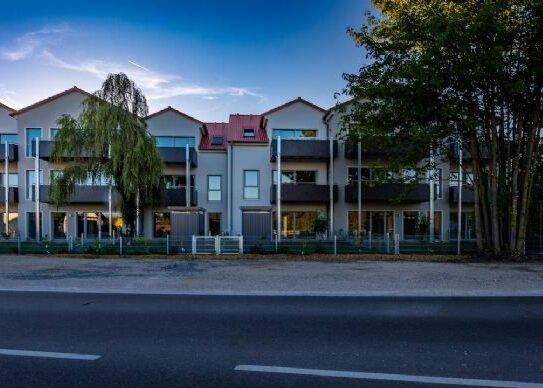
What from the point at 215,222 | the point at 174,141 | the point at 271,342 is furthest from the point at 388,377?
the point at 174,141

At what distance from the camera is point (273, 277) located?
39.0ft

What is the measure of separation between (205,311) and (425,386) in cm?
446

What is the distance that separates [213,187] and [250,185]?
2690 mm

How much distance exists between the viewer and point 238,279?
38.0 feet

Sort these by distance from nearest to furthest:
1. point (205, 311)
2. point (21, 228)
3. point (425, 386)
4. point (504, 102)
A: point (425, 386) → point (205, 311) → point (504, 102) → point (21, 228)

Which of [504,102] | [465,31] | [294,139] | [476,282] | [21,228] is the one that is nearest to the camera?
[476,282]

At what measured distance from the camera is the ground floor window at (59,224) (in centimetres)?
2811

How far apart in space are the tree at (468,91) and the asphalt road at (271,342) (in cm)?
855

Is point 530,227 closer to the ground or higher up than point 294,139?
closer to the ground

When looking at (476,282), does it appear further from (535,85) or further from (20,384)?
(20,384)

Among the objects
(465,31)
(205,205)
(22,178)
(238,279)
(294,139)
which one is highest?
(465,31)

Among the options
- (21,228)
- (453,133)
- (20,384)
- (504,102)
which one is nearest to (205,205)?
(21,228)

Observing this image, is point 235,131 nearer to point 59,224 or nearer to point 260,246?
point 59,224

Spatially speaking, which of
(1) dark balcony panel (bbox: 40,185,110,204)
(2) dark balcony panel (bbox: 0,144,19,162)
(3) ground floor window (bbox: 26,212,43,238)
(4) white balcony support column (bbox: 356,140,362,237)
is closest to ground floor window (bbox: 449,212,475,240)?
(4) white balcony support column (bbox: 356,140,362,237)
